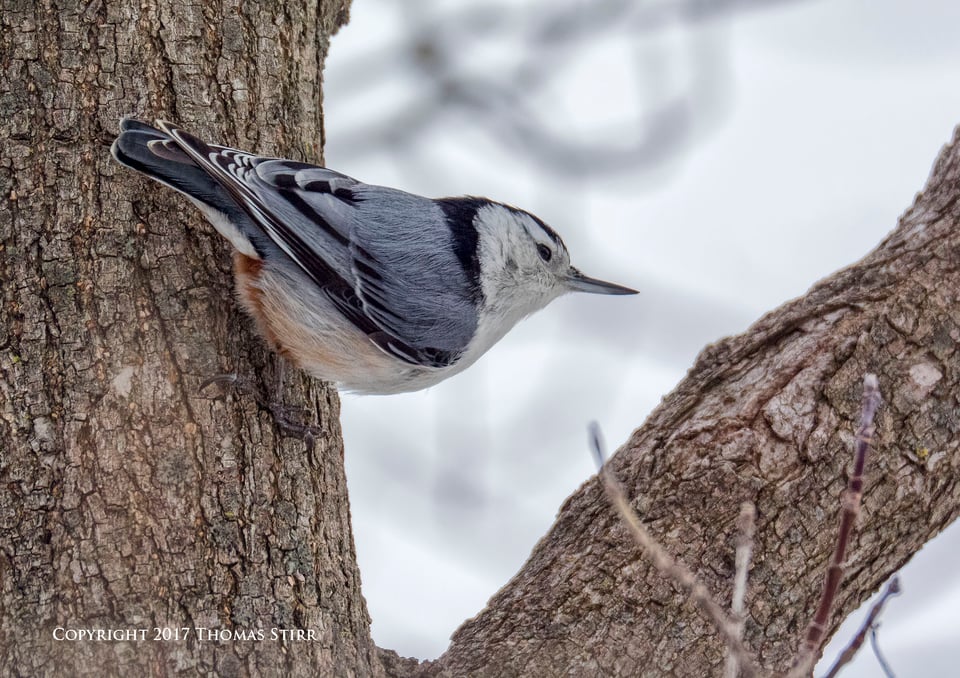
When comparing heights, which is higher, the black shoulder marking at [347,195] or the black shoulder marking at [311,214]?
the black shoulder marking at [347,195]

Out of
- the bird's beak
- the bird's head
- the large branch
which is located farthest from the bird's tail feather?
the bird's beak

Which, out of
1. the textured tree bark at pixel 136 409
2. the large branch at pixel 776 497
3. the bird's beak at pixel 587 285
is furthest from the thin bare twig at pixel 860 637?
the bird's beak at pixel 587 285

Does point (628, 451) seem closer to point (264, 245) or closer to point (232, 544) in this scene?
point (232, 544)

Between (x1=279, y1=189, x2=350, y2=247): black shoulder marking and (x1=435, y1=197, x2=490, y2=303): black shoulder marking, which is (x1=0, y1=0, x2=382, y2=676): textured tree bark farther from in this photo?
(x1=435, y1=197, x2=490, y2=303): black shoulder marking

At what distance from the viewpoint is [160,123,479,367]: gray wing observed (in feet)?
7.58

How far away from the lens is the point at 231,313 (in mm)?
2129

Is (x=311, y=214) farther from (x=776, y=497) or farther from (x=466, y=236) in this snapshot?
(x=776, y=497)

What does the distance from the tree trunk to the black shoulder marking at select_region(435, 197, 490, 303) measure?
0.77m

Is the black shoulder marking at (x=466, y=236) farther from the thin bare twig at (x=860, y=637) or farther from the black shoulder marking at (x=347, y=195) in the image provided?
the thin bare twig at (x=860, y=637)

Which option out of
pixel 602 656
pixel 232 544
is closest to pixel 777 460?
pixel 602 656

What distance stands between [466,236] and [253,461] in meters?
1.00

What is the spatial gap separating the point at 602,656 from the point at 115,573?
0.93 metres

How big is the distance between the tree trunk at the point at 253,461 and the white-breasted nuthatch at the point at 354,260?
0.43 feet

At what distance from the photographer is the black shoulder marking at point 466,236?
264cm
